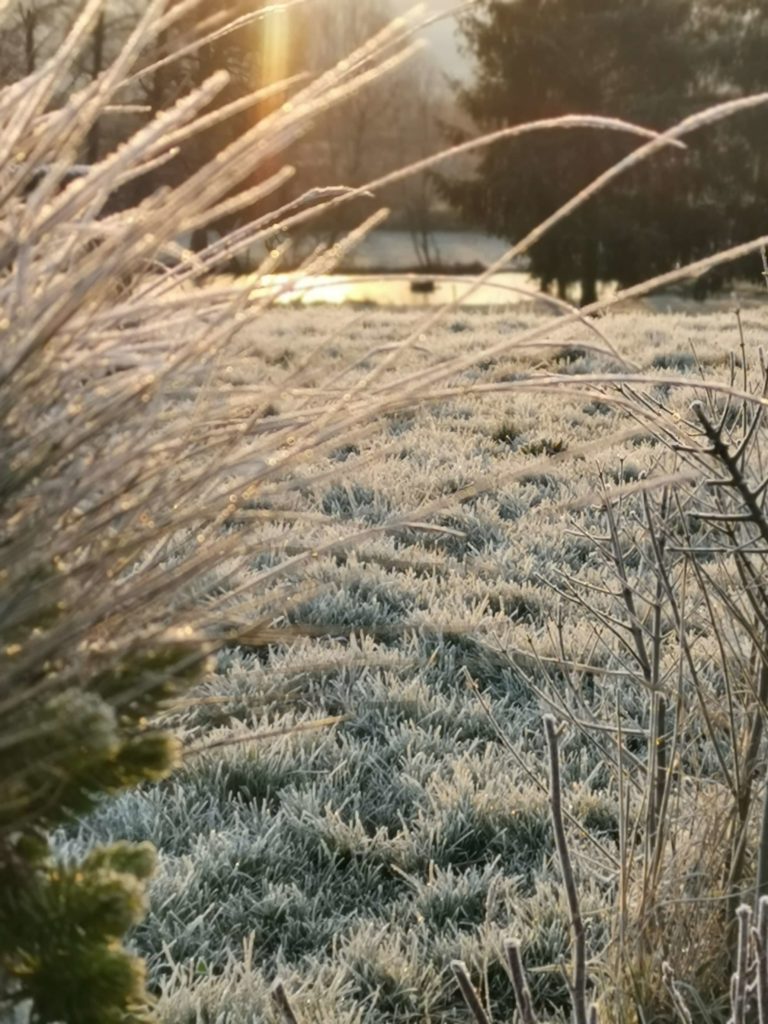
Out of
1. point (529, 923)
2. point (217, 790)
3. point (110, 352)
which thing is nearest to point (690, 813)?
point (529, 923)

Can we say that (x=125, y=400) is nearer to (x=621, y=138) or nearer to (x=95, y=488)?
(x=95, y=488)

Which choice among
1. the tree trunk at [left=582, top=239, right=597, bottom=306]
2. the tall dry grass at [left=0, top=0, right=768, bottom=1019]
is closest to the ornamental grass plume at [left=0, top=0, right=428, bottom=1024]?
the tall dry grass at [left=0, top=0, right=768, bottom=1019]

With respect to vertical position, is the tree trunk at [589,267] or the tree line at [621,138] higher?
the tree line at [621,138]

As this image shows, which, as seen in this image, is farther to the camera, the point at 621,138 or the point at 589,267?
the point at 589,267

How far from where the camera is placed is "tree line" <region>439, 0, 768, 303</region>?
1000 inches

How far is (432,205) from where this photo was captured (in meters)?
29.7

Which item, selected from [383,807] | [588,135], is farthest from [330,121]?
[383,807]

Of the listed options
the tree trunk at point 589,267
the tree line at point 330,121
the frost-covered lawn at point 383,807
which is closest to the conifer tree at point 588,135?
the tree trunk at point 589,267

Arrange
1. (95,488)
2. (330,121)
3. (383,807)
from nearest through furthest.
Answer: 1. (95,488)
2. (383,807)
3. (330,121)

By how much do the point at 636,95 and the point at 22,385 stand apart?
26760 millimetres

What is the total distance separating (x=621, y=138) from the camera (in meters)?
25.3

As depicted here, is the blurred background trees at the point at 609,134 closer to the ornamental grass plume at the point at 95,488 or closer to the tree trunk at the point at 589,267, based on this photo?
the tree trunk at the point at 589,267

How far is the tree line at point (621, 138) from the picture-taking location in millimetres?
25406

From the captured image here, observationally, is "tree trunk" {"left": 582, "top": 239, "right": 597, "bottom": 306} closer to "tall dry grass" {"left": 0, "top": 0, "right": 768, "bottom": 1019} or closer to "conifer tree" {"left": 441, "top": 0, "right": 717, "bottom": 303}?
"conifer tree" {"left": 441, "top": 0, "right": 717, "bottom": 303}
